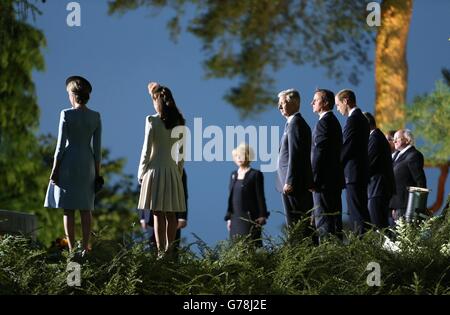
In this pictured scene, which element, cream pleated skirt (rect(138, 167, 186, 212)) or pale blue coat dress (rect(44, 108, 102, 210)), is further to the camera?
cream pleated skirt (rect(138, 167, 186, 212))

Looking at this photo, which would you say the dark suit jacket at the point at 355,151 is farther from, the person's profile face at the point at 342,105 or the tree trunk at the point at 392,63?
the tree trunk at the point at 392,63

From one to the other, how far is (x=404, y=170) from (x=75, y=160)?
4.19 metres

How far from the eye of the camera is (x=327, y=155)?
25.5 feet

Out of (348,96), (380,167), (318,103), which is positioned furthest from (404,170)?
(318,103)

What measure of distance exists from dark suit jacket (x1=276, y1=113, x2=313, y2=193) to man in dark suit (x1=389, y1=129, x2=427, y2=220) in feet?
8.26

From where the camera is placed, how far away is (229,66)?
19125 millimetres

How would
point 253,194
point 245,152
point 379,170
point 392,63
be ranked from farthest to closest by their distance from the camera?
point 392,63 → point 253,194 → point 245,152 → point 379,170

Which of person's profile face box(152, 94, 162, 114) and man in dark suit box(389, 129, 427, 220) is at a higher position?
person's profile face box(152, 94, 162, 114)

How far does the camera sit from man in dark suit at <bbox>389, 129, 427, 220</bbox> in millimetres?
9836

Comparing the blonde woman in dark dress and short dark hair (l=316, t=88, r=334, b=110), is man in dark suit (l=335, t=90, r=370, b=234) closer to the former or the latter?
short dark hair (l=316, t=88, r=334, b=110)

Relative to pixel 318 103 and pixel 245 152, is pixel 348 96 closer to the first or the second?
pixel 318 103

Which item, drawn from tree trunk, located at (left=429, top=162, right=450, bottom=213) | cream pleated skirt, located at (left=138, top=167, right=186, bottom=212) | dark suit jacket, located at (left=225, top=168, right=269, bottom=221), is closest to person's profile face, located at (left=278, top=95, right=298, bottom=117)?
cream pleated skirt, located at (left=138, top=167, right=186, bottom=212)

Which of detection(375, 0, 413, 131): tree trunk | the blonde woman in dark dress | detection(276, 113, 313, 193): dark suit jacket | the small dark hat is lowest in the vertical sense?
the blonde woman in dark dress

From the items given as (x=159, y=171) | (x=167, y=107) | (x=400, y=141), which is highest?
(x=167, y=107)
